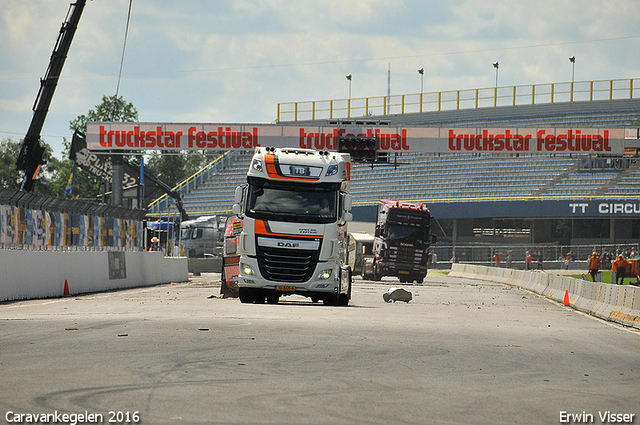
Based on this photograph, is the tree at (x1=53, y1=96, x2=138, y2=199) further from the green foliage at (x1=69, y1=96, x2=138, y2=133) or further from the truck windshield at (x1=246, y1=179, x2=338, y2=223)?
the truck windshield at (x1=246, y1=179, x2=338, y2=223)

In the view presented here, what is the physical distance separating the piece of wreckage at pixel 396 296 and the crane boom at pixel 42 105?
65.4 ft

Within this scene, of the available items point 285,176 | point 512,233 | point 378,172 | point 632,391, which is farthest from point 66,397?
point 378,172

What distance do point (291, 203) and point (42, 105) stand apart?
2314 cm

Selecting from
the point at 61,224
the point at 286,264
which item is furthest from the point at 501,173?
the point at 286,264

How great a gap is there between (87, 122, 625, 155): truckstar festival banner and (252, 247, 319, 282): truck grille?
24.8 metres

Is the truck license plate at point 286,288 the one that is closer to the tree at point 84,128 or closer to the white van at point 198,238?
the white van at point 198,238

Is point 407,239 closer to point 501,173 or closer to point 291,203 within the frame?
point 501,173

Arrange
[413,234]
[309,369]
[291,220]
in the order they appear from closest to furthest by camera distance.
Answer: [309,369] < [291,220] < [413,234]

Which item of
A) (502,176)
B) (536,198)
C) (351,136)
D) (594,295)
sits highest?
(351,136)

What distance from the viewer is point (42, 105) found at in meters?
37.5

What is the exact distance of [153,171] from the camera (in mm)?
124188

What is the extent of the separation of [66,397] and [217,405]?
3.95 ft

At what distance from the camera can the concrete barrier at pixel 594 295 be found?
57.8ft

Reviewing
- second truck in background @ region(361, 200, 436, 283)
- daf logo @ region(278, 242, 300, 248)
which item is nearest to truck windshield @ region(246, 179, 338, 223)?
daf logo @ region(278, 242, 300, 248)
